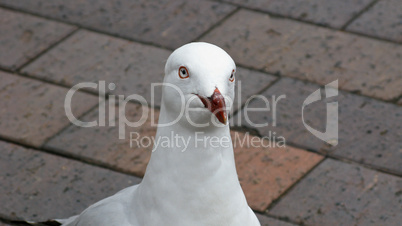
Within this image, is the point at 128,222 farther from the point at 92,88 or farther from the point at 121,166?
the point at 92,88

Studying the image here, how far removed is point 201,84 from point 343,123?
2345 millimetres

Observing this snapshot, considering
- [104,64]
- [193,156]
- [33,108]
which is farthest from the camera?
[104,64]

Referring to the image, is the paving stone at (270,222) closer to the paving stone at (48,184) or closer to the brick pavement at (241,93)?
the brick pavement at (241,93)

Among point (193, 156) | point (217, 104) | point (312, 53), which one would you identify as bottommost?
point (312, 53)

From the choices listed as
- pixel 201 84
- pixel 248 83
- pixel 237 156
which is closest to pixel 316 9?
pixel 248 83

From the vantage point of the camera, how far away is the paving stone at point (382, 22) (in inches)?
230

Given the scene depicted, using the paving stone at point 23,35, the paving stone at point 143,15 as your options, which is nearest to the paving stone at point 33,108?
the paving stone at point 23,35

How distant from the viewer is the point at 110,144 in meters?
4.77

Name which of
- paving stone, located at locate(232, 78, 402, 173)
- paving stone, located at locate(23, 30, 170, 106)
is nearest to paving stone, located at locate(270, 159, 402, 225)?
paving stone, located at locate(232, 78, 402, 173)

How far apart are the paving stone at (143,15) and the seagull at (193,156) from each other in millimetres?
2725

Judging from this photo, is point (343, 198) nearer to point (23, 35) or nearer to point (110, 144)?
point (110, 144)

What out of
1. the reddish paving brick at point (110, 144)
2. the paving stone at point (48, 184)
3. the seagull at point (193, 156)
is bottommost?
the reddish paving brick at point (110, 144)

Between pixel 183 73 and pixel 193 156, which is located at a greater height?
pixel 183 73

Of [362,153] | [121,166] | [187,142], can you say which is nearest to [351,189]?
[362,153]
